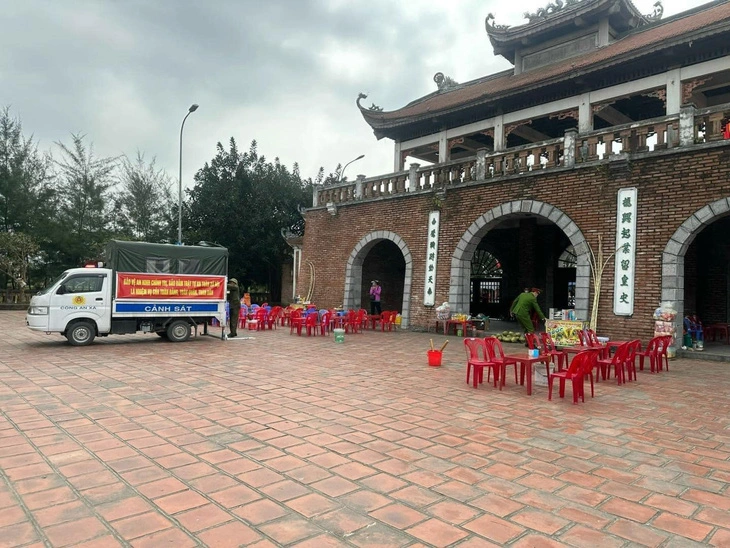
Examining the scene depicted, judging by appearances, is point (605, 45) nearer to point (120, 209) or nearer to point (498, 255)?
point (498, 255)

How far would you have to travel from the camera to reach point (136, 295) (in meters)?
10.7

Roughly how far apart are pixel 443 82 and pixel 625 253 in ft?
41.7

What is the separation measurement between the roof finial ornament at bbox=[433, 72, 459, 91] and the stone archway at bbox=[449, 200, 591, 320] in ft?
30.3

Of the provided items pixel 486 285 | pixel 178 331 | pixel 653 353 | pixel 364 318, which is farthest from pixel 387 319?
pixel 653 353

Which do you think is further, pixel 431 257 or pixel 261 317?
pixel 431 257

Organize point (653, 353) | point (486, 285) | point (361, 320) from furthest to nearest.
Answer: point (486, 285)
point (361, 320)
point (653, 353)

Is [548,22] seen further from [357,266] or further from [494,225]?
[357,266]

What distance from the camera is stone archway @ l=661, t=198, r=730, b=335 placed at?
9.70 m

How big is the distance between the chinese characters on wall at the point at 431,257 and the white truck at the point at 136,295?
6.12 metres

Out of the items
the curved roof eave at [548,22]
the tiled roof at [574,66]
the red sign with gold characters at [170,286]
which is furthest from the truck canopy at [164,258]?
the curved roof eave at [548,22]

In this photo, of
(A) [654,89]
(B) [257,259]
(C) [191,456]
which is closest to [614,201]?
(A) [654,89]

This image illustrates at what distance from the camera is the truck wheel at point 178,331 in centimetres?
1137

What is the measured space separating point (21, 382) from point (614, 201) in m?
11.8

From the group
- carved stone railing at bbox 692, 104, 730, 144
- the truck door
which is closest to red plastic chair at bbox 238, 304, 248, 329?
the truck door
